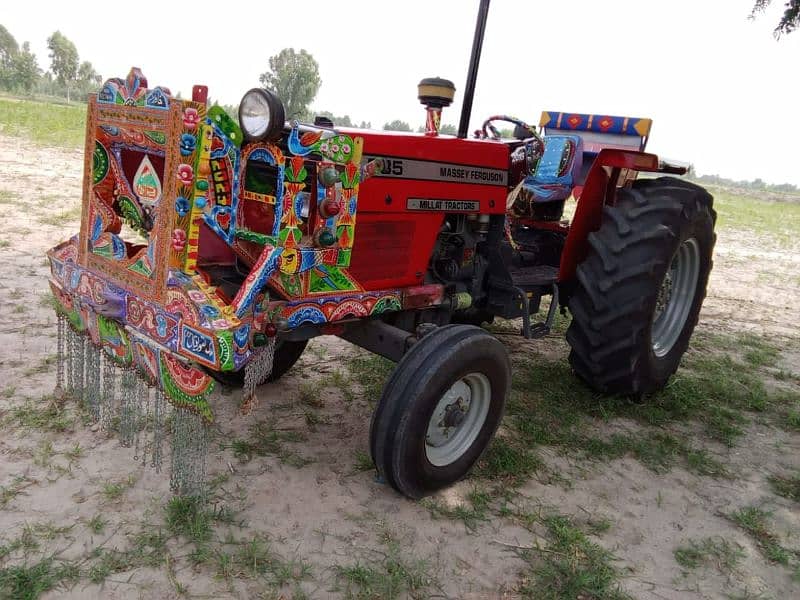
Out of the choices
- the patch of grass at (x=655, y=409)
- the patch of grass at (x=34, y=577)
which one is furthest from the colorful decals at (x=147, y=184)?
the patch of grass at (x=655, y=409)

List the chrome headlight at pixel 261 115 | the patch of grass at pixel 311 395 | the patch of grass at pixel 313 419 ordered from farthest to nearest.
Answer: the patch of grass at pixel 311 395 → the patch of grass at pixel 313 419 → the chrome headlight at pixel 261 115

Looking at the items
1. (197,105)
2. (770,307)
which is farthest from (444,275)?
(770,307)

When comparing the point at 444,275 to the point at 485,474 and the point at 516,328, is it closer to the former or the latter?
the point at 485,474

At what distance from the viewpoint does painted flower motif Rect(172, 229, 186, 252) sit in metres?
2.31

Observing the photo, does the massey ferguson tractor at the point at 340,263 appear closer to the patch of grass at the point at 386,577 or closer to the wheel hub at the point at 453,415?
the wheel hub at the point at 453,415

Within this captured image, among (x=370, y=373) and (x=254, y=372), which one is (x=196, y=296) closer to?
(x=254, y=372)

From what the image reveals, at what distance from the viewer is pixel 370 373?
4.22m

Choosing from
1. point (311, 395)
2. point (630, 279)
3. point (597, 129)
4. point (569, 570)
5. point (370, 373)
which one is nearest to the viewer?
point (569, 570)

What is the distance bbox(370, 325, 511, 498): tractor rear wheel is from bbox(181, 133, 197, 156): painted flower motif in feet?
3.85

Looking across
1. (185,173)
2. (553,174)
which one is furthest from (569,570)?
(553,174)

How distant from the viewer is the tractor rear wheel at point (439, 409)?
2570 mm

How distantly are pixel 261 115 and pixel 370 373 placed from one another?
225cm

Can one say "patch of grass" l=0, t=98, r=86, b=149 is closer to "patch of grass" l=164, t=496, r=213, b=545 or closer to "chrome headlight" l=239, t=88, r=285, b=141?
"chrome headlight" l=239, t=88, r=285, b=141

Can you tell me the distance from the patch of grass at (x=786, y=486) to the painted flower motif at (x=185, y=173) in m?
3.20
